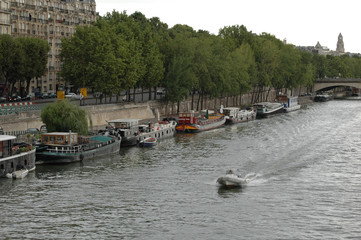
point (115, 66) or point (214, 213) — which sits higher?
point (115, 66)

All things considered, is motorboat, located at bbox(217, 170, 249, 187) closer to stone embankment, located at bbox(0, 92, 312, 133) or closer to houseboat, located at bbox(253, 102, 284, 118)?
stone embankment, located at bbox(0, 92, 312, 133)

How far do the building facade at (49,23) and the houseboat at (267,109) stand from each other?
38224mm

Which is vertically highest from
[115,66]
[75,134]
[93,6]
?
[93,6]

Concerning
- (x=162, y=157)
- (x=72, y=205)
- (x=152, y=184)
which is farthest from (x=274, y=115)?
(x=72, y=205)

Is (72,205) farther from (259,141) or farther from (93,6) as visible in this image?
(93,6)


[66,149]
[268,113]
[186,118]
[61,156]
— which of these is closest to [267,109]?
[268,113]

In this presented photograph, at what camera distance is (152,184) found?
5122cm

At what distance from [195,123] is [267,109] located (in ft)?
113

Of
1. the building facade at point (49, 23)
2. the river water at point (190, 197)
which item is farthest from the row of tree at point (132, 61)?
the river water at point (190, 197)

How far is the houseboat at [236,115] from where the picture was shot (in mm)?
104575

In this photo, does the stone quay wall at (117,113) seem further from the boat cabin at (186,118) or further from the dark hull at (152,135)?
the dark hull at (152,135)

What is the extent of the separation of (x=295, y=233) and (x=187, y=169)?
2017 cm

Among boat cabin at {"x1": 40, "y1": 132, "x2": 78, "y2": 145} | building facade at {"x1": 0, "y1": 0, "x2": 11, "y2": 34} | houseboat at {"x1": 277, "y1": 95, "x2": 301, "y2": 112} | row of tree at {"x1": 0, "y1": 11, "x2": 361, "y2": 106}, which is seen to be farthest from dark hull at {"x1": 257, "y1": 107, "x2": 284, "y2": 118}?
boat cabin at {"x1": 40, "y1": 132, "x2": 78, "y2": 145}

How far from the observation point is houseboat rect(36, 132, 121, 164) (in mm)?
59469
